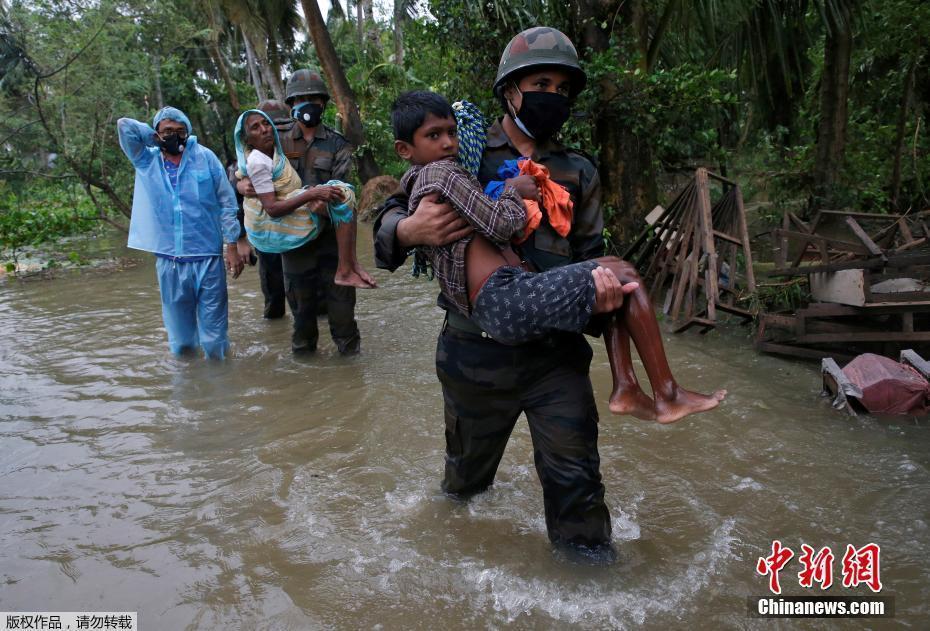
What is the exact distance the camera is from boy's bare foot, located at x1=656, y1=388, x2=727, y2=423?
2.10 meters

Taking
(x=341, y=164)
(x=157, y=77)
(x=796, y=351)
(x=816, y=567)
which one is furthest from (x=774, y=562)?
(x=157, y=77)

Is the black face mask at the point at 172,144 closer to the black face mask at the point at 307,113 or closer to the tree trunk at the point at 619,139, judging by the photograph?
the black face mask at the point at 307,113

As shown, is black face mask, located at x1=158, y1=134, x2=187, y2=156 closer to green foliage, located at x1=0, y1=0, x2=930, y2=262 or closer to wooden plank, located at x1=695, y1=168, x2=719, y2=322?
green foliage, located at x1=0, y1=0, x2=930, y2=262

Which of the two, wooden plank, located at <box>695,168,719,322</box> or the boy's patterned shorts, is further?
wooden plank, located at <box>695,168,719,322</box>

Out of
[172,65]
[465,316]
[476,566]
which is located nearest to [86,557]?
[476,566]

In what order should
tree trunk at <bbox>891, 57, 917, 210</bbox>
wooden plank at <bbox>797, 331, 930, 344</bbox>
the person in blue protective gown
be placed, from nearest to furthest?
wooden plank at <bbox>797, 331, 930, 344</bbox>, the person in blue protective gown, tree trunk at <bbox>891, 57, 917, 210</bbox>

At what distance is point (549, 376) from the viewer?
96.1 inches

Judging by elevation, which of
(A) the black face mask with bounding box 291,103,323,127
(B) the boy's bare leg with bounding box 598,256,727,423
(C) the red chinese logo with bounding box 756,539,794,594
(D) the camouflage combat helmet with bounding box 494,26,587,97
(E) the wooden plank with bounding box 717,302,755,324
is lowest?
(C) the red chinese logo with bounding box 756,539,794,594

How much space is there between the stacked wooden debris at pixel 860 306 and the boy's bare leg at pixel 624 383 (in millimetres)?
3102

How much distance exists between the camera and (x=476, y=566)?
2.68 metres

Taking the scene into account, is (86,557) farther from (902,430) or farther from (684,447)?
(902,430)

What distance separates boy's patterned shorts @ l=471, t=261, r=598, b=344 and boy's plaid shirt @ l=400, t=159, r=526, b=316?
0.40 ft

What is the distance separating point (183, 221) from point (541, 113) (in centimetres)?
351

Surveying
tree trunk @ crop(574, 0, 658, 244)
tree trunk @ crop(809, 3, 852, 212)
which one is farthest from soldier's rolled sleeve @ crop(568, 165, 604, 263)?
tree trunk @ crop(809, 3, 852, 212)
